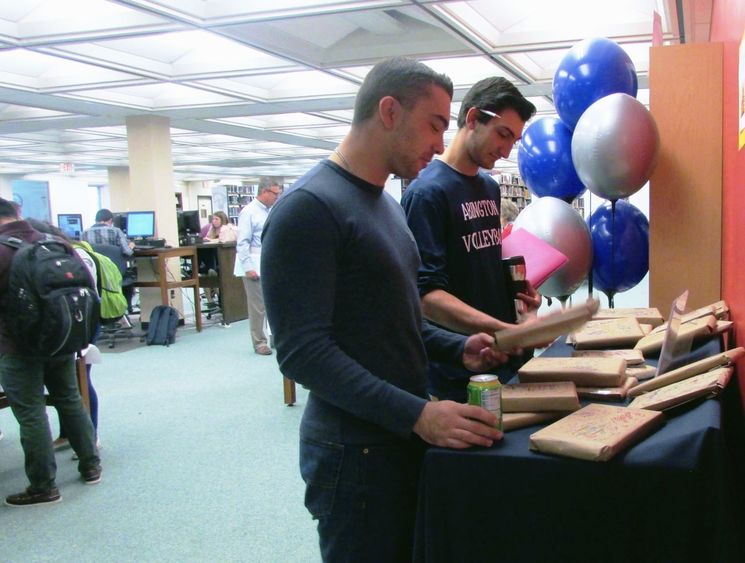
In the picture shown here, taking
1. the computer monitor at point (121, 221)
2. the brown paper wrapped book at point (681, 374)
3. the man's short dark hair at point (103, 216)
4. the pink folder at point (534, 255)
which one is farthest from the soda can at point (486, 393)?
the computer monitor at point (121, 221)

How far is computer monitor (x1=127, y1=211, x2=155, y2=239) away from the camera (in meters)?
7.36

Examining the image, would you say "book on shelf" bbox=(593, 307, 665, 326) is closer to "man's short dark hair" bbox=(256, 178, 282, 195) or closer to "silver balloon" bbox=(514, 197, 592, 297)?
"silver balloon" bbox=(514, 197, 592, 297)

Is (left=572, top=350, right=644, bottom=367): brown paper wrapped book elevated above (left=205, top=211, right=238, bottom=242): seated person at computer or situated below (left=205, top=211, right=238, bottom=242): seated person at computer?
below

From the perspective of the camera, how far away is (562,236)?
8.93 feet

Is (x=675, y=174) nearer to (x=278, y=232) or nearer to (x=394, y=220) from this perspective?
(x=394, y=220)

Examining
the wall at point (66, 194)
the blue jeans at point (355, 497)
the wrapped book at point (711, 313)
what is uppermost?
the wall at point (66, 194)

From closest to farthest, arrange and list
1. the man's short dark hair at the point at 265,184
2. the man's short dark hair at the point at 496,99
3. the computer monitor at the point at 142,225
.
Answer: the man's short dark hair at the point at 496,99 → the man's short dark hair at the point at 265,184 → the computer monitor at the point at 142,225

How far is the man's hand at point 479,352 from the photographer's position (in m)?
1.39

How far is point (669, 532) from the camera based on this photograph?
1.00 metres

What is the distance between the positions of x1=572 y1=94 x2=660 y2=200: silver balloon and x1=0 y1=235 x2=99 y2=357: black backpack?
7.37 ft

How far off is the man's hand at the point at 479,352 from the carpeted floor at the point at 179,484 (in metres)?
1.30

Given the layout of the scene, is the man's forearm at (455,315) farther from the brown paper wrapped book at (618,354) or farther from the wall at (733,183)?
the wall at (733,183)

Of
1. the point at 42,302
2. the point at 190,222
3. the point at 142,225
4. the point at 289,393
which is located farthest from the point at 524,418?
the point at 190,222

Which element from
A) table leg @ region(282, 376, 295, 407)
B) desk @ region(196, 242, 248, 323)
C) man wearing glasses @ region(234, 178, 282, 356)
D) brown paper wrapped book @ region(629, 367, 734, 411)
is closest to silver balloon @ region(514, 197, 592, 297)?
brown paper wrapped book @ region(629, 367, 734, 411)
